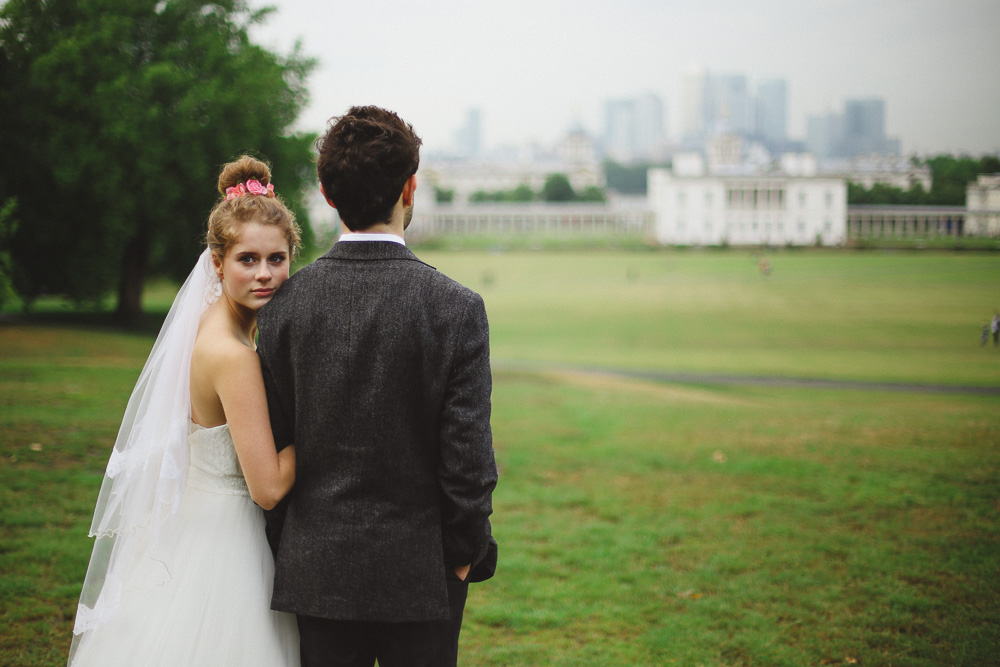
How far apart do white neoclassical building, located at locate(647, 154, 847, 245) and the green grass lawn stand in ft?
2.49

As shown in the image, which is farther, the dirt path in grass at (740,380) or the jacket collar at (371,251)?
the dirt path in grass at (740,380)

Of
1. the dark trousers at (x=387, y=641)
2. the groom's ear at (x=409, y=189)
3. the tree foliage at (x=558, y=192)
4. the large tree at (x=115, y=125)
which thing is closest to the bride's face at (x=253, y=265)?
the groom's ear at (x=409, y=189)

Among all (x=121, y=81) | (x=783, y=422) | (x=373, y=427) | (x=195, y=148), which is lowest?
(x=783, y=422)

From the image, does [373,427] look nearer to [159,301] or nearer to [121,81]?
[121,81]

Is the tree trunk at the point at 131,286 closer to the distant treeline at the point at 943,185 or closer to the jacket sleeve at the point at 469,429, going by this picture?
the distant treeline at the point at 943,185

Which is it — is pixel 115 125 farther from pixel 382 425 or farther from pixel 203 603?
pixel 382 425

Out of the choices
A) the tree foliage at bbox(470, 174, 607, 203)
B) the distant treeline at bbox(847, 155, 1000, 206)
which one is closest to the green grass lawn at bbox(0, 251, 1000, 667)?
the distant treeline at bbox(847, 155, 1000, 206)

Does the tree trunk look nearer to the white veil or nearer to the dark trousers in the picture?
the white veil

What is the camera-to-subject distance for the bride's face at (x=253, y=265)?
2.25 meters

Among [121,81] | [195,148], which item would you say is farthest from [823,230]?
[121,81]

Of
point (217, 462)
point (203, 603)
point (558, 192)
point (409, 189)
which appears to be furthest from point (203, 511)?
point (558, 192)

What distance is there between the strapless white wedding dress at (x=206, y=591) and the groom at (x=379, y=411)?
0.26 metres

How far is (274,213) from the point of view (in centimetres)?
230

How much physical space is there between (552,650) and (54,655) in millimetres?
2389
